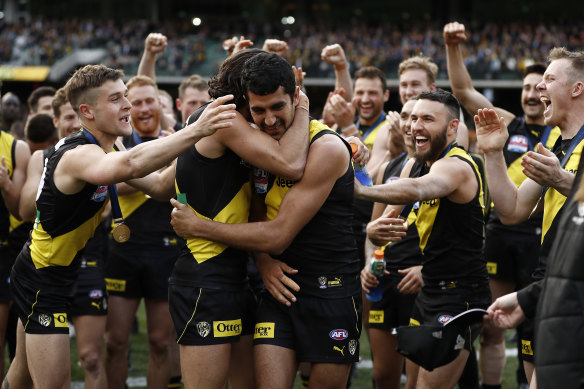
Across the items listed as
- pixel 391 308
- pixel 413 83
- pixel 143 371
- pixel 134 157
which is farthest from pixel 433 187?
pixel 143 371

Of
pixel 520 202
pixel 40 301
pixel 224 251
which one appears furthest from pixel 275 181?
pixel 40 301

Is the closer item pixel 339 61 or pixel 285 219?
pixel 285 219

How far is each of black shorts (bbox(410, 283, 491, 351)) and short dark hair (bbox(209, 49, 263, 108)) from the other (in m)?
1.93

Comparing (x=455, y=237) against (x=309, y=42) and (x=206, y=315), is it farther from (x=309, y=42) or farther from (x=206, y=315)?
(x=309, y=42)

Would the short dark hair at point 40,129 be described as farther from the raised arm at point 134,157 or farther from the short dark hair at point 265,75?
the short dark hair at point 265,75

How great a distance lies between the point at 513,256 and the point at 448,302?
96.8 inches

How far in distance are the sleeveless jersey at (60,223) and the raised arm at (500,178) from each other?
2384 mm

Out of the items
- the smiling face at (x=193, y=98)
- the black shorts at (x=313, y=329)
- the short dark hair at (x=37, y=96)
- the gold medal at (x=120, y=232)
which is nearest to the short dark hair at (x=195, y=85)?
the smiling face at (x=193, y=98)

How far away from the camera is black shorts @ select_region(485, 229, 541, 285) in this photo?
695 centimetres

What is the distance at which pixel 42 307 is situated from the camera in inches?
185

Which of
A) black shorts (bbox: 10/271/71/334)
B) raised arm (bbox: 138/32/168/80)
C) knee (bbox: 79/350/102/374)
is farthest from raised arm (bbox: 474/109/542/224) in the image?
raised arm (bbox: 138/32/168/80)

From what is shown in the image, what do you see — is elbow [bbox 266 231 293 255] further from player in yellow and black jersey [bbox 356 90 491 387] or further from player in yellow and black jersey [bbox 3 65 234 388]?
player in yellow and black jersey [bbox 3 65 234 388]

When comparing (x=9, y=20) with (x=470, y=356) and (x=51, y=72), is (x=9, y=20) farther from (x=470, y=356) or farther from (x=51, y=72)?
(x=470, y=356)

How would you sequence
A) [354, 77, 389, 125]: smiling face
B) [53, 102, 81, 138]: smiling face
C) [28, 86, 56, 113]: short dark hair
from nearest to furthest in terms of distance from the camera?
[53, 102, 81, 138]: smiling face → [354, 77, 389, 125]: smiling face → [28, 86, 56, 113]: short dark hair
